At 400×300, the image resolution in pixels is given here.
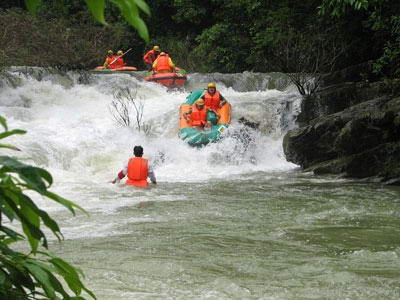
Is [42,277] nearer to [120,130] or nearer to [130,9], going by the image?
[130,9]

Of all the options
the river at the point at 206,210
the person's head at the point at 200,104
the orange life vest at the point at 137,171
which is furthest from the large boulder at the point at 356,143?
the orange life vest at the point at 137,171

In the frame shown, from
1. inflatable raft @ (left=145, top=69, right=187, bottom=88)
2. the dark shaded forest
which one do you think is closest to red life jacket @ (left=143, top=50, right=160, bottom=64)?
the dark shaded forest

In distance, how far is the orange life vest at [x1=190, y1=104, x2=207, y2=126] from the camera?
15.6 m

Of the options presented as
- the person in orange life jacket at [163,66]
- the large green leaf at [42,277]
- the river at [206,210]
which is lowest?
the river at [206,210]

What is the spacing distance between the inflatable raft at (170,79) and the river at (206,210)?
1255 millimetres

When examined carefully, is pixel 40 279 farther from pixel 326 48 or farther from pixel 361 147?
pixel 326 48

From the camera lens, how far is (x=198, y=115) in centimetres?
1562

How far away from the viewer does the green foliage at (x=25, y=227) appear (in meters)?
1.41

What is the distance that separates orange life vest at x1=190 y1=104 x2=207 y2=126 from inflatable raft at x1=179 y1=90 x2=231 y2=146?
14 centimetres

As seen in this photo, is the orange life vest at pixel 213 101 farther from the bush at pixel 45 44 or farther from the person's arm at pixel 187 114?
the bush at pixel 45 44

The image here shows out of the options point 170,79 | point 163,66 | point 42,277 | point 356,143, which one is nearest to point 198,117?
point 356,143

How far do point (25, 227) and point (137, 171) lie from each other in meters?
9.06

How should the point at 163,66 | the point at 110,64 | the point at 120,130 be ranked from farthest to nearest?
the point at 110,64 → the point at 163,66 → the point at 120,130

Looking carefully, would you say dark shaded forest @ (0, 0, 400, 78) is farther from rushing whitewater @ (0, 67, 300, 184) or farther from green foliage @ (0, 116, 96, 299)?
green foliage @ (0, 116, 96, 299)
